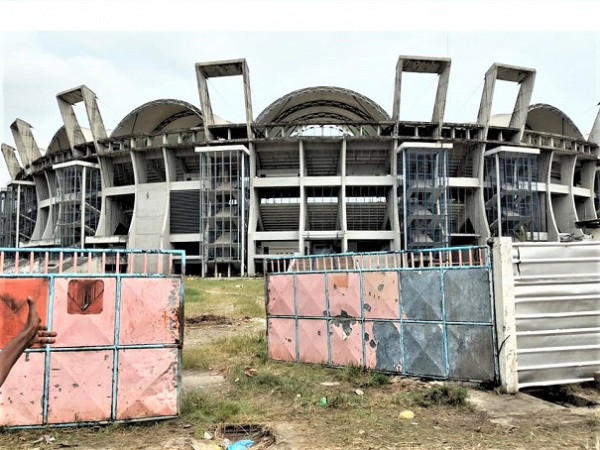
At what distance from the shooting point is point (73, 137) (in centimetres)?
4141

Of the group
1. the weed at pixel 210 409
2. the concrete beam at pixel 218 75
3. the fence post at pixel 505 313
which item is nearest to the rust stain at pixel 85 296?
the weed at pixel 210 409

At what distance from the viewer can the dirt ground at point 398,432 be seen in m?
4.98

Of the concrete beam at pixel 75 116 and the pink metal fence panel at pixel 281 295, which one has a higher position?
the concrete beam at pixel 75 116

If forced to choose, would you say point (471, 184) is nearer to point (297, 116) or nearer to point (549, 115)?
point (549, 115)

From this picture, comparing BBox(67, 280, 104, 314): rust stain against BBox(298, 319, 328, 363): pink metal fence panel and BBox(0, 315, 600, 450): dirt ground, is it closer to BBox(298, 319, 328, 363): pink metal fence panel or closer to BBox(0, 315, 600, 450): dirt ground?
BBox(0, 315, 600, 450): dirt ground

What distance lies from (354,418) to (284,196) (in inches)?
1374

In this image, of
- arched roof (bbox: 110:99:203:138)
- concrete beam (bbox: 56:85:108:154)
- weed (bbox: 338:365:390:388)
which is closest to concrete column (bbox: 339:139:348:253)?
arched roof (bbox: 110:99:203:138)

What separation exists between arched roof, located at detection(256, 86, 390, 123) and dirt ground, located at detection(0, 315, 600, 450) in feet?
113

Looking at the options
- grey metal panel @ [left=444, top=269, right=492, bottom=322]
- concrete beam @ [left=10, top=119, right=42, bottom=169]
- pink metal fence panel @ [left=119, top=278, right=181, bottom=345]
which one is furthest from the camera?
concrete beam @ [left=10, top=119, right=42, bottom=169]

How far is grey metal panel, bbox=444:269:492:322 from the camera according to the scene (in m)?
7.19

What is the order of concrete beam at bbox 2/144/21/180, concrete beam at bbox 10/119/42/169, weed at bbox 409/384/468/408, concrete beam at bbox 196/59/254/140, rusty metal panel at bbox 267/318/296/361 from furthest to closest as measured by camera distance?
concrete beam at bbox 2/144/21/180
concrete beam at bbox 10/119/42/169
concrete beam at bbox 196/59/254/140
rusty metal panel at bbox 267/318/296/361
weed at bbox 409/384/468/408

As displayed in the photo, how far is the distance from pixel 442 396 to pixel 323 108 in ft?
129

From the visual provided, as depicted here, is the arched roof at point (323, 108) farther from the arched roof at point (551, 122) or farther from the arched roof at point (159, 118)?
the arched roof at point (551, 122)

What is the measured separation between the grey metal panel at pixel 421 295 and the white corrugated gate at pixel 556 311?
1279mm
